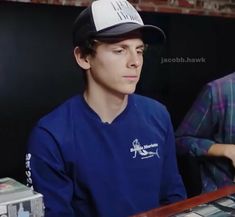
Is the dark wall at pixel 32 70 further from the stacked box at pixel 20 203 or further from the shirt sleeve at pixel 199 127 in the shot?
the stacked box at pixel 20 203

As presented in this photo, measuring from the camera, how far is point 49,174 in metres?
1.06

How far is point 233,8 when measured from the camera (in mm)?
3338

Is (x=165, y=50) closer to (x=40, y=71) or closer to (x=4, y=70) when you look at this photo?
(x=40, y=71)

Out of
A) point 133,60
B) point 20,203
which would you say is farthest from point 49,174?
point 133,60

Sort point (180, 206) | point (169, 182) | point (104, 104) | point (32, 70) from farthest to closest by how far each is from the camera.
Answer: point (32, 70) < point (169, 182) < point (104, 104) < point (180, 206)

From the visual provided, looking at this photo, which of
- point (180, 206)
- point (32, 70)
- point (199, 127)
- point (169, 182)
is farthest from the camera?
point (32, 70)

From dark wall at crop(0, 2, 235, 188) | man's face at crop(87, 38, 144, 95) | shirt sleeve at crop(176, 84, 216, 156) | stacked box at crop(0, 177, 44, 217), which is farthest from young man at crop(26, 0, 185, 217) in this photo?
dark wall at crop(0, 2, 235, 188)

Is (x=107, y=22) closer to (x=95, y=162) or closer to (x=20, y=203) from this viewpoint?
(x=95, y=162)

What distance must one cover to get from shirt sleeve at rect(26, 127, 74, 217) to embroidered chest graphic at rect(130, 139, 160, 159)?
8.3 inches

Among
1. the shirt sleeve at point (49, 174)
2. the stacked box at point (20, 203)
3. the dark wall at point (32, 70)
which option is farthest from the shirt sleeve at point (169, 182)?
the dark wall at point (32, 70)

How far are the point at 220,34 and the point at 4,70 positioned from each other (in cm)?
164

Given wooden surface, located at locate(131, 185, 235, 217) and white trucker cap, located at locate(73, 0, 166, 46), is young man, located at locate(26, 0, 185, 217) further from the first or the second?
wooden surface, located at locate(131, 185, 235, 217)

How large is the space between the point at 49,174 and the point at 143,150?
0.29 meters

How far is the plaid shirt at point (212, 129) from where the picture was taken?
1.49 m
